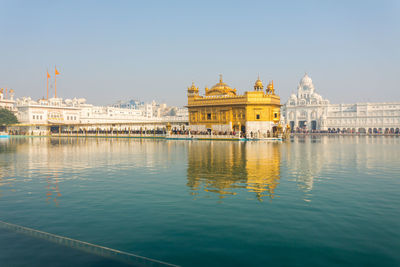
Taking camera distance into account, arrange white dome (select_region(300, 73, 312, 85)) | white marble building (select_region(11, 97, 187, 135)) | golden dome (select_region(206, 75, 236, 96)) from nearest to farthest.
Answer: golden dome (select_region(206, 75, 236, 96)) < white marble building (select_region(11, 97, 187, 135)) < white dome (select_region(300, 73, 312, 85))

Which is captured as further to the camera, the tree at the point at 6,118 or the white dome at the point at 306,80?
the white dome at the point at 306,80

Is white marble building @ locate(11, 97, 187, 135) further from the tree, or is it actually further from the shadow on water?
the shadow on water

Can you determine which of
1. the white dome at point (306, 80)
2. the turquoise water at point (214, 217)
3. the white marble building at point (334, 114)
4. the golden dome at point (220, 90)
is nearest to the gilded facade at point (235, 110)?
the golden dome at point (220, 90)

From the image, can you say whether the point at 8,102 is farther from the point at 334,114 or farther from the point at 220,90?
the point at 334,114

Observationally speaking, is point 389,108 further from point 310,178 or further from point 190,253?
point 190,253

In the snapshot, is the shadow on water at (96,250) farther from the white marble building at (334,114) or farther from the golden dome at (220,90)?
the white marble building at (334,114)

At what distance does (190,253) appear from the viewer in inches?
257

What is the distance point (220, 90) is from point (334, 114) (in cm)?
9481

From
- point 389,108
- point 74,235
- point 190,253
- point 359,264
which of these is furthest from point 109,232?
point 389,108

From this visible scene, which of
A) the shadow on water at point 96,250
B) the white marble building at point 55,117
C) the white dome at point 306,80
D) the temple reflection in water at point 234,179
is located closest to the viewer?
the shadow on water at point 96,250

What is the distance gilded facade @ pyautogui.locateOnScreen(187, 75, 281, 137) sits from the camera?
59.1 m

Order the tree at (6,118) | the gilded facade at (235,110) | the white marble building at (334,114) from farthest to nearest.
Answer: the white marble building at (334,114) → the tree at (6,118) → the gilded facade at (235,110)

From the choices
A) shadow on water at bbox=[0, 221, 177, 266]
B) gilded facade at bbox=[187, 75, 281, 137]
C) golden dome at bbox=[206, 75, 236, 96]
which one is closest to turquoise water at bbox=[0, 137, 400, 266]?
shadow on water at bbox=[0, 221, 177, 266]

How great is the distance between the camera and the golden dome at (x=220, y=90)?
64.0m
